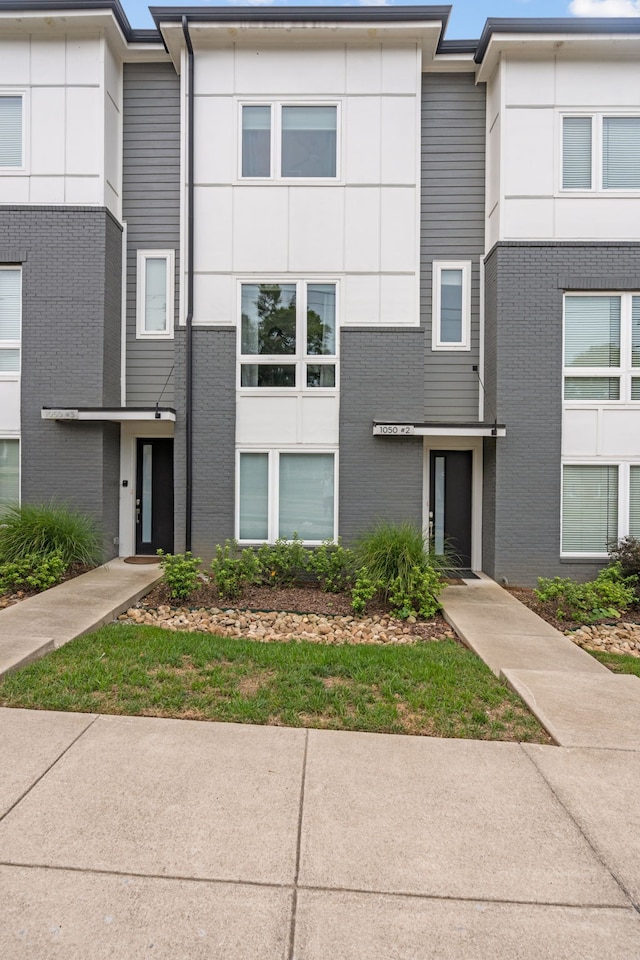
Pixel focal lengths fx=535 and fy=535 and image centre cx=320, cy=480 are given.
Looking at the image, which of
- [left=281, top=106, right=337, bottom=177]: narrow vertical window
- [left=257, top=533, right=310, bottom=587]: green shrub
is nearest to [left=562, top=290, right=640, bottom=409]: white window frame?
[left=281, top=106, right=337, bottom=177]: narrow vertical window

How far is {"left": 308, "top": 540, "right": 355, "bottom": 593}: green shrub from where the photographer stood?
8094 mm

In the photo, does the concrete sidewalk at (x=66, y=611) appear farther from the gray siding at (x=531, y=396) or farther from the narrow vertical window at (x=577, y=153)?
the narrow vertical window at (x=577, y=153)

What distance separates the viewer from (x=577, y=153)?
9.02 meters

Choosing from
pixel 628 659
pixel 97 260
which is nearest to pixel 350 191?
pixel 97 260

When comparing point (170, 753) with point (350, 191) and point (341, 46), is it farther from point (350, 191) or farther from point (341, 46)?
point (341, 46)

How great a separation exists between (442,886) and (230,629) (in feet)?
14.4

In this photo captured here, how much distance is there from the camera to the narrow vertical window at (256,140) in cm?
931

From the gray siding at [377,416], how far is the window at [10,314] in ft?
18.8

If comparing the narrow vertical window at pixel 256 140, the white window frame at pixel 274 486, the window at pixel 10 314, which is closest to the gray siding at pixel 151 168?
the narrow vertical window at pixel 256 140

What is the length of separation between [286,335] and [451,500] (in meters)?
4.31

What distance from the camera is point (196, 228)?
9.35 m

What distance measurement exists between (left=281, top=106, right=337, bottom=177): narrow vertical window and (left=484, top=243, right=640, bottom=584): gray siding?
11.0 ft

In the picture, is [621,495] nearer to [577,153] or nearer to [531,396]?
[531,396]

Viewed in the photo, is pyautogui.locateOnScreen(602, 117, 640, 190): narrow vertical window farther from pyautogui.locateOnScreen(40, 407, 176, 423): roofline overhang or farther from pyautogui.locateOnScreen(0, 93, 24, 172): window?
pyautogui.locateOnScreen(0, 93, 24, 172): window
